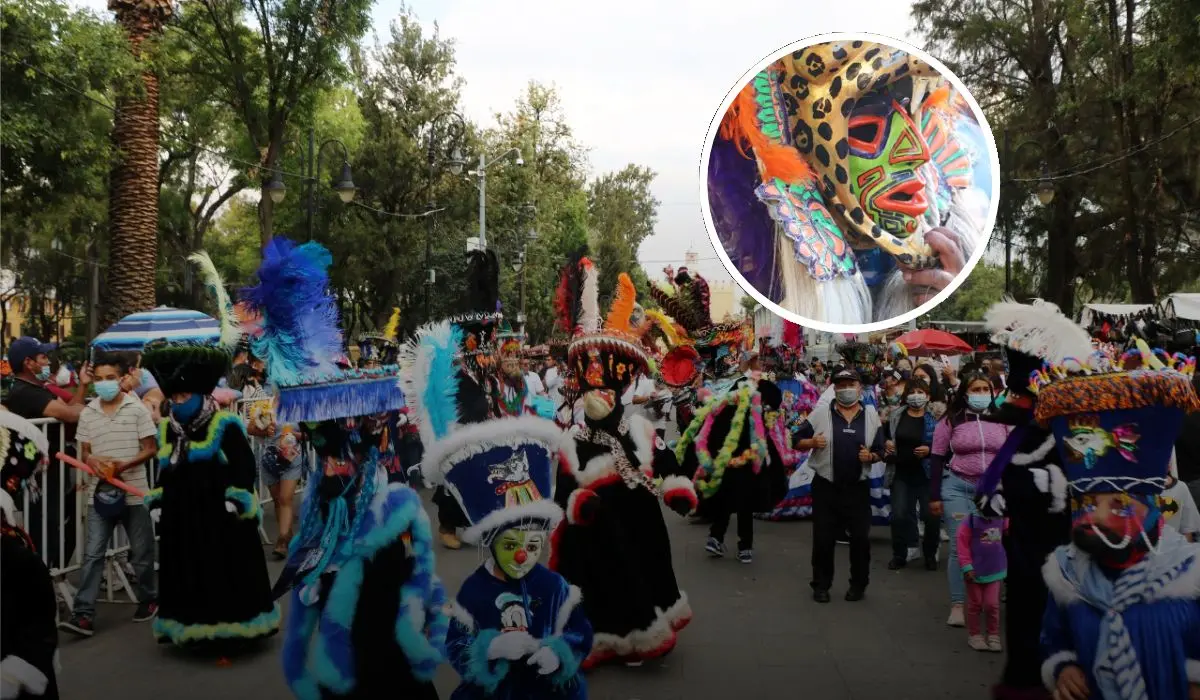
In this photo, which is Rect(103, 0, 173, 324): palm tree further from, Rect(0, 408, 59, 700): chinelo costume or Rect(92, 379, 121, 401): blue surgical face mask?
Rect(0, 408, 59, 700): chinelo costume

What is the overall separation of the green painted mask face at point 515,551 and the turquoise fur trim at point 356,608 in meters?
0.45

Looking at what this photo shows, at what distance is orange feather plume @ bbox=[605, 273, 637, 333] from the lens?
20.8 feet

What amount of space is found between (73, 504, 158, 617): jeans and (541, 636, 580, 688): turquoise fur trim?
13.3 feet

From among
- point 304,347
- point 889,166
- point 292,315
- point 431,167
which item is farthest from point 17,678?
point 431,167

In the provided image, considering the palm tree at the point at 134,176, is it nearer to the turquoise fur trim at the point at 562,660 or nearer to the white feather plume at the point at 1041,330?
the turquoise fur trim at the point at 562,660

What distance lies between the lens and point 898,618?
6.85 metres

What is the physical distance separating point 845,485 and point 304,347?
4.42 metres

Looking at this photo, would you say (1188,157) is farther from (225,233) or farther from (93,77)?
(225,233)

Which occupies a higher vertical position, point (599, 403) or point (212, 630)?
point (599, 403)

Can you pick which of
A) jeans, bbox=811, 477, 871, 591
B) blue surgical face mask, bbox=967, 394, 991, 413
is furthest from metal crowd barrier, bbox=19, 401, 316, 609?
blue surgical face mask, bbox=967, 394, 991, 413

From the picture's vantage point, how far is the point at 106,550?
666 centimetres

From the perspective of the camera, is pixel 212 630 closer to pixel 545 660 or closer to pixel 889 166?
pixel 545 660

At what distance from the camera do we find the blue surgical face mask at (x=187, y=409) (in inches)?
230

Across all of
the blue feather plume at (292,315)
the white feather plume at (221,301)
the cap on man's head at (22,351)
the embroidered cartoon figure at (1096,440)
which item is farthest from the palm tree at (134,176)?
the embroidered cartoon figure at (1096,440)
